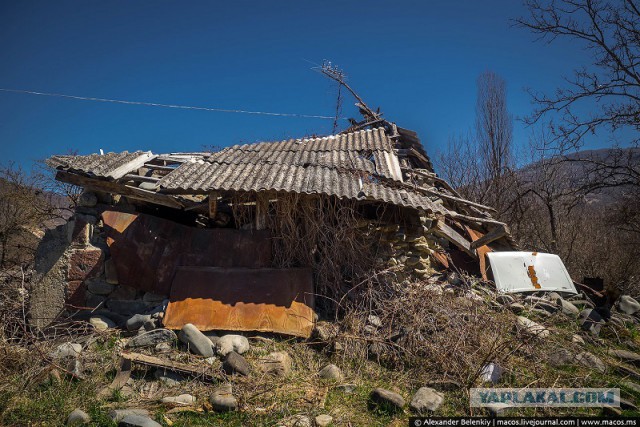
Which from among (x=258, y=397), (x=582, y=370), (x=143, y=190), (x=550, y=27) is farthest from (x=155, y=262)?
(x=550, y=27)

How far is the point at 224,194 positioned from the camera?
19.1 ft

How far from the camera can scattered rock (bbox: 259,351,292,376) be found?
13.4 ft

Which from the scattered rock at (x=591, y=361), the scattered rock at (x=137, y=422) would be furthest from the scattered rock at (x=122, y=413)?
the scattered rock at (x=591, y=361)

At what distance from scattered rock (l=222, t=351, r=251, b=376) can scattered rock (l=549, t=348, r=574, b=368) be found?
3.64 metres

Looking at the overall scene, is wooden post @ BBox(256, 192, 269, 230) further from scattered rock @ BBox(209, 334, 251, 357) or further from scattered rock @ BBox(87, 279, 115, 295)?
scattered rock @ BBox(87, 279, 115, 295)

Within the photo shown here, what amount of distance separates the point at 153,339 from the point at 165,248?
1493mm

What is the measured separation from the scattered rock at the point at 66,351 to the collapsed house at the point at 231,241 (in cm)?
88

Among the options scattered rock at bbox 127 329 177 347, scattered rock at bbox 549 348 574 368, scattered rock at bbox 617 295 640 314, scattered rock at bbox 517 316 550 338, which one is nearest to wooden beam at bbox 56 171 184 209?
scattered rock at bbox 127 329 177 347

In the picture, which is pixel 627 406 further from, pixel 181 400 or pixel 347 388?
pixel 181 400

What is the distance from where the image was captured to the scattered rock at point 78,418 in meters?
3.27

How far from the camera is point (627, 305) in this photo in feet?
20.2

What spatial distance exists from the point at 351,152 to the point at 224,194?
2.56 m

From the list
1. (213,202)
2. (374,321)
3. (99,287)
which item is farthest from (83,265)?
(374,321)

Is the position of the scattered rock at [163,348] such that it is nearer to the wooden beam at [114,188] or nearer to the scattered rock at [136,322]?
the scattered rock at [136,322]
